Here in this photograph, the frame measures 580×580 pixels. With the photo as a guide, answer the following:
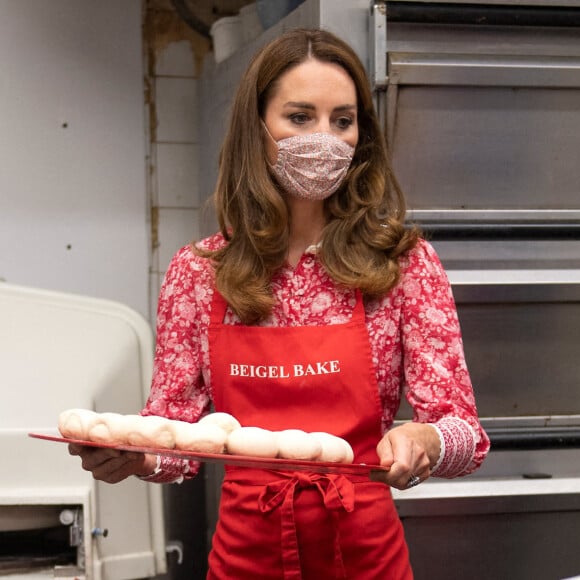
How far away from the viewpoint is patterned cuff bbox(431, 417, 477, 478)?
1.20 m

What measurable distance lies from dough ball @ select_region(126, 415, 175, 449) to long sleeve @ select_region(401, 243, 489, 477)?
37 centimetres

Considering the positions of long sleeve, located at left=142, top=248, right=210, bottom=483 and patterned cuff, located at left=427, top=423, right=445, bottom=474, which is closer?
patterned cuff, located at left=427, top=423, right=445, bottom=474

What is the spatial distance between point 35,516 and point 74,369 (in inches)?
13.1

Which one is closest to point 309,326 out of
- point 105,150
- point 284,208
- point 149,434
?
point 284,208

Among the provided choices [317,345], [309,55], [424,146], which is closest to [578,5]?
[424,146]

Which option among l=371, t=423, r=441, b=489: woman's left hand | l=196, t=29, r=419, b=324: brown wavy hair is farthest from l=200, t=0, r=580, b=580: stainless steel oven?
l=371, t=423, r=441, b=489: woman's left hand

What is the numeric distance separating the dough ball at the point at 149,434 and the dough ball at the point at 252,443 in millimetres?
88

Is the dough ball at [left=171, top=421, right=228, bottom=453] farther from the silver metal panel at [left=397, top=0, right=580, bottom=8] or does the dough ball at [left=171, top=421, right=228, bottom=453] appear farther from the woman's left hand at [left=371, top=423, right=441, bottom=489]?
the silver metal panel at [left=397, top=0, right=580, bottom=8]

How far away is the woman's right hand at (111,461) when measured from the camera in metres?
1.18

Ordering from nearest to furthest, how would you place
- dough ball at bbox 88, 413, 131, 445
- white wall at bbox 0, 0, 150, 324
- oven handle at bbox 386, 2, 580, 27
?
dough ball at bbox 88, 413, 131, 445 → oven handle at bbox 386, 2, 580, 27 → white wall at bbox 0, 0, 150, 324

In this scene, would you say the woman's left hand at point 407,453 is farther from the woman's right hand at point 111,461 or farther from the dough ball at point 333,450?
the woman's right hand at point 111,461

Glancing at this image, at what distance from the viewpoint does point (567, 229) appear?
1924mm

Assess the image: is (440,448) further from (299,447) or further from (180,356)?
(180,356)

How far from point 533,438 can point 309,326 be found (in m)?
0.80
